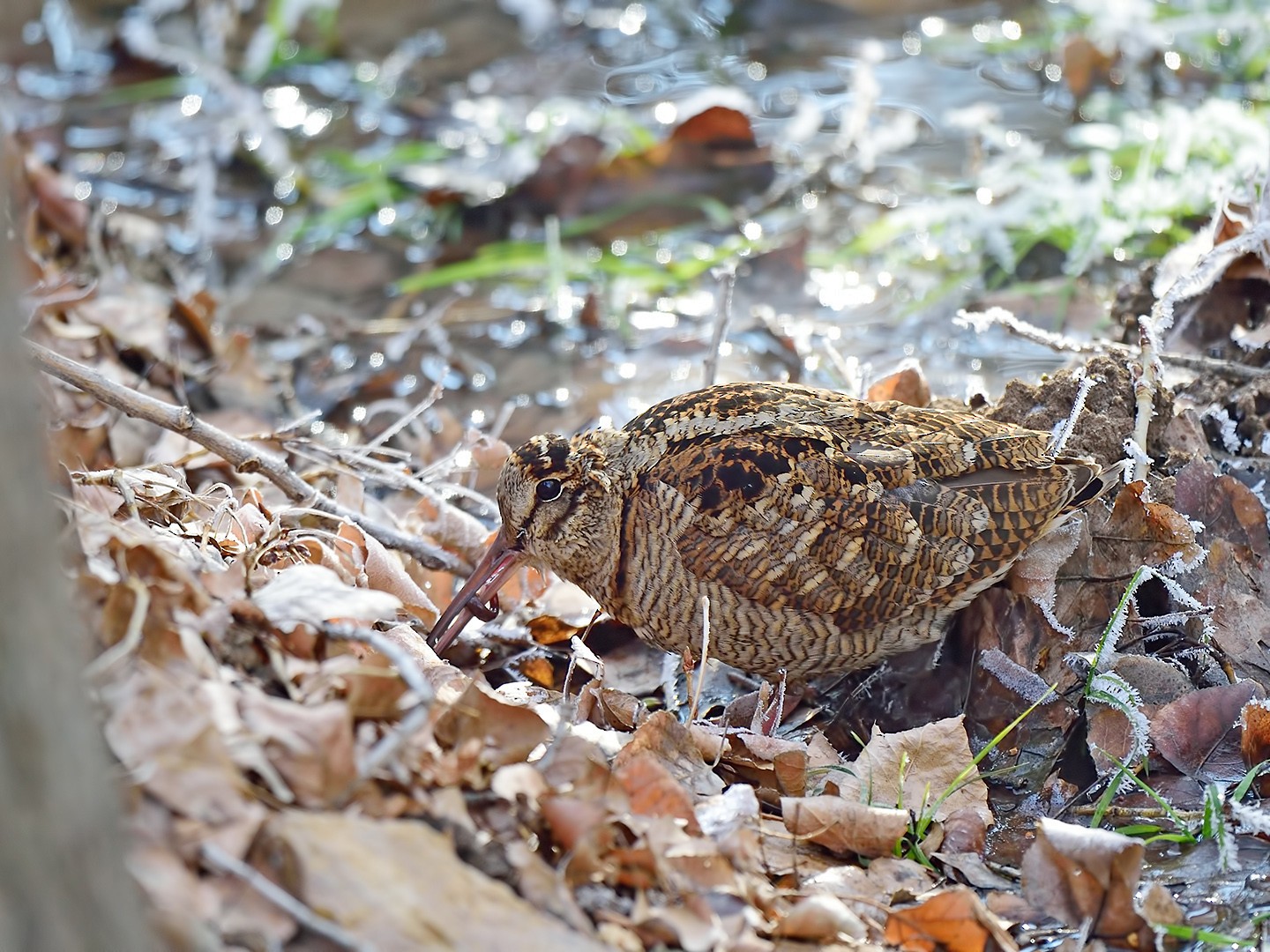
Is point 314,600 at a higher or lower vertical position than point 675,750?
higher

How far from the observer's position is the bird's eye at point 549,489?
11.4ft

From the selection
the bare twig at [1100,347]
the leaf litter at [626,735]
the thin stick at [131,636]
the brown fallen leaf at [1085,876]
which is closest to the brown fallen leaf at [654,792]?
the leaf litter at [626,735]

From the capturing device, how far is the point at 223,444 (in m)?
3.31

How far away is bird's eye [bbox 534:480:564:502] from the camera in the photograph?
3488mm

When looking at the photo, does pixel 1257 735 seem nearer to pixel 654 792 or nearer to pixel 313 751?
pixel 654 792

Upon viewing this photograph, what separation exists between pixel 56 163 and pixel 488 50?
7.92 ft

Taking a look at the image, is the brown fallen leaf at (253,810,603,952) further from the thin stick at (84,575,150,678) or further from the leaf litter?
the thin stick at (84,575,150,678)

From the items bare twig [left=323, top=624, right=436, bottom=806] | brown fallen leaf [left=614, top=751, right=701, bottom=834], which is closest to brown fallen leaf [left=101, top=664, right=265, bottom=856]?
bare twig [left=323, top=624, right=436, bottom=806]

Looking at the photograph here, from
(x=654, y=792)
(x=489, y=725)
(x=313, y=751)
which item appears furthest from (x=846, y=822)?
(x=313, y=751)

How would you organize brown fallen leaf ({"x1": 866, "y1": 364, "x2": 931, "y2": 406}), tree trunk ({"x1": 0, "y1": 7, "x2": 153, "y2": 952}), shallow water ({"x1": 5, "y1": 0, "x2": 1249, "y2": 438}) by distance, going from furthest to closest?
shallow water ({"x1": 5, "y1": 0, "x2": 1249, "y2": 438})
brown fallen leaf ({"x1": 866, "y1": 364, "x2": 931, "y2": 406})
tree trunk ({"x1": 0, "y1": 7, "x2": 153, "y2": 952})

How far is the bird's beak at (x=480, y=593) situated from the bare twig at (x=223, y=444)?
0.61 feet

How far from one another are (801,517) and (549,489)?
2.27ft

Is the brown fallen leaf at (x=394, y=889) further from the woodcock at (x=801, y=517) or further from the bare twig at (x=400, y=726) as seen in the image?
the woodcock at (x=801, y=517)

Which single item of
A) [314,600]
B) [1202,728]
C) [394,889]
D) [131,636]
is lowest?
[1202,728]
